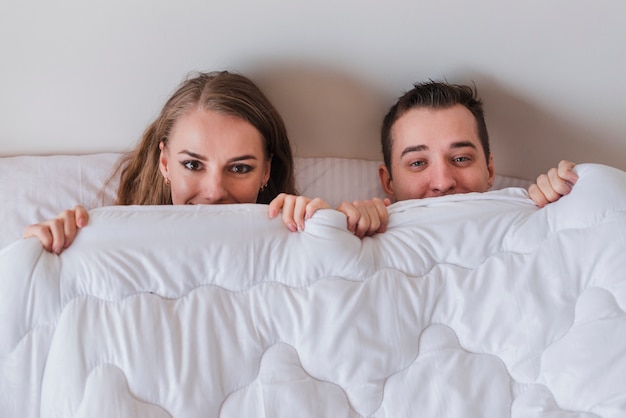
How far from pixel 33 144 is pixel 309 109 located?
63cm

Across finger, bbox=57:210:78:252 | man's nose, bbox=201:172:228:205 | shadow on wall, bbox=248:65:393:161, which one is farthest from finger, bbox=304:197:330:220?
shadow on wall, bbox=248:65:393:161

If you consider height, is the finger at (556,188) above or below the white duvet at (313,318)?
above

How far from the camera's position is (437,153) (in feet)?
4.66

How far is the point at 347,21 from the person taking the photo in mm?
1436

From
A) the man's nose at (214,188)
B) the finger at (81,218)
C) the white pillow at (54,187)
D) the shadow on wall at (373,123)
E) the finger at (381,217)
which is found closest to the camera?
the finger at (81,218)

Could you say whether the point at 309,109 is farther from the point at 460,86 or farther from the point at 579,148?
the point at 579,148

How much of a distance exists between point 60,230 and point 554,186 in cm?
84

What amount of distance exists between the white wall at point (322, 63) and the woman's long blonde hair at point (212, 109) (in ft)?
0.21

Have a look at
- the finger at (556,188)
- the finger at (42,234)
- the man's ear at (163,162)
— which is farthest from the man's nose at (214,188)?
the finger at (556,188)

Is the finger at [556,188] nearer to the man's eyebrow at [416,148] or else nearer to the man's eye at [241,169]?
the man's eyebrow at [416,148]

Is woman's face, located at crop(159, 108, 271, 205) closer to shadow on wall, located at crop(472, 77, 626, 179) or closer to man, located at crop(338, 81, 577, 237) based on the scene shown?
man, located at crop(338, 81, 577, 237)

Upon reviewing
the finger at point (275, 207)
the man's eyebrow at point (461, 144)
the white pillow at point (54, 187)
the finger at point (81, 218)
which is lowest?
the white pillow at point (54, 187)

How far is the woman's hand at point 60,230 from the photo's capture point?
3.28ft

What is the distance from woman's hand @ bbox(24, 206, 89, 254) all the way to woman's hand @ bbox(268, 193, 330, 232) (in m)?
0.30
